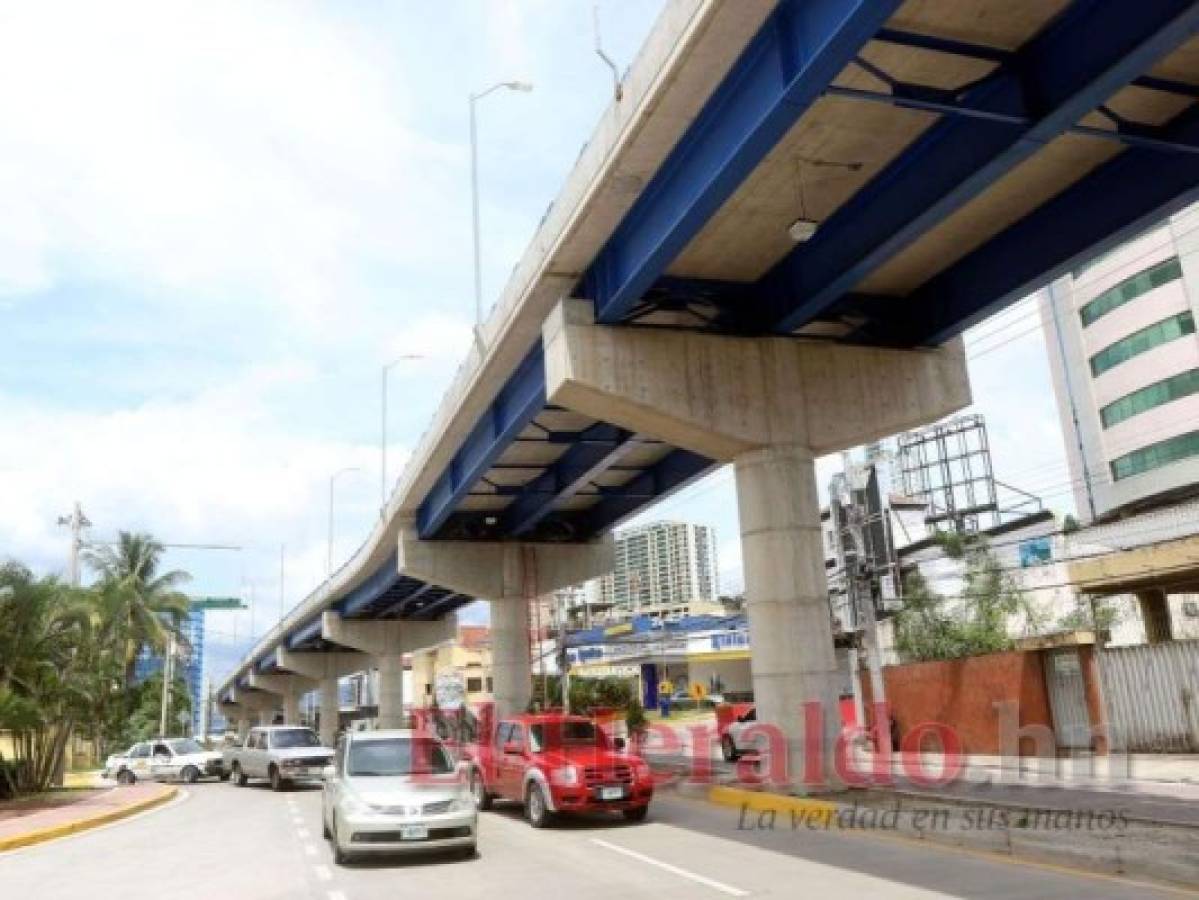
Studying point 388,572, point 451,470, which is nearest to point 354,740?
point 451,470

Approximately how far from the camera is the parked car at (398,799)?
1245 centimetres

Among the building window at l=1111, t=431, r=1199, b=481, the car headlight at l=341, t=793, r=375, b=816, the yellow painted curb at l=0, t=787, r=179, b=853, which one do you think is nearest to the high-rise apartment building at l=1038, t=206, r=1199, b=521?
the building window at l=1111, t=431, r=1199, b=481

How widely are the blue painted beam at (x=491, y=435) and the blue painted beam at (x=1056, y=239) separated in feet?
21.9

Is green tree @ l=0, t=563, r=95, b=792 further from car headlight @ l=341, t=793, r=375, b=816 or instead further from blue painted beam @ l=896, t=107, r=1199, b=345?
blue painted beam @ l=896, t=107, r=1199, b=345

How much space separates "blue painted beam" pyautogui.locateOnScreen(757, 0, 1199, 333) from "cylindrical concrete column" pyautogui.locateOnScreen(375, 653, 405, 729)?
3929 cm

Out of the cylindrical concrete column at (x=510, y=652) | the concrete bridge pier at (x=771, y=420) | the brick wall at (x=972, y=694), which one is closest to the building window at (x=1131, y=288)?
the brick wall at (x=972, y=694)

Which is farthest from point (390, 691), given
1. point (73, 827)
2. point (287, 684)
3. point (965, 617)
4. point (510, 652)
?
point (287, 684)

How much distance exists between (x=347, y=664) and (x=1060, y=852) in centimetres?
6718

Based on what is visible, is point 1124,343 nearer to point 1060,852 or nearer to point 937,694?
point 937,694

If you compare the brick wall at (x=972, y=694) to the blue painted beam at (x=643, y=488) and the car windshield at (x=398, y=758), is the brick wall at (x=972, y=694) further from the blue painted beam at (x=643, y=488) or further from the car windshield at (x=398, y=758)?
the car windshield at (x=398, y=758)

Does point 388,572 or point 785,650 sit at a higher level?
point 388,572

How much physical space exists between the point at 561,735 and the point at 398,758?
381 cm

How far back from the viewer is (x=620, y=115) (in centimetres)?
1313

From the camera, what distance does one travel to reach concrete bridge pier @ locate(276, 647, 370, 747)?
71.7m
